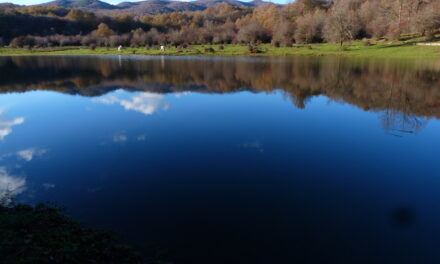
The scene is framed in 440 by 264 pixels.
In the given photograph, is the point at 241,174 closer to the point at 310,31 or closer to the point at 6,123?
the point at 6,123

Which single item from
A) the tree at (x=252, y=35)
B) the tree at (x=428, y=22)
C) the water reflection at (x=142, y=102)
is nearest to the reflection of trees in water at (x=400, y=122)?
the water reflection at (x=142, y=102)

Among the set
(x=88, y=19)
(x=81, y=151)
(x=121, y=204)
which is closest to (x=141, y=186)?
(x=121, y=204)

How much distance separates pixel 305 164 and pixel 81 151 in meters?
8.63

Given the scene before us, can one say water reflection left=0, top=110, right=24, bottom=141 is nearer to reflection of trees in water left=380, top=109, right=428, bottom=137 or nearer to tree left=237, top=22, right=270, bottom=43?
reflection of trees in water left=380, top=109, right=428, bottom=137

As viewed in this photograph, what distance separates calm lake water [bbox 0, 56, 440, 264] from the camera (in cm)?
734

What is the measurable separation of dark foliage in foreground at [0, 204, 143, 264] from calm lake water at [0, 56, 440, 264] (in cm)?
49

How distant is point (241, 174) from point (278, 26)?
296ft

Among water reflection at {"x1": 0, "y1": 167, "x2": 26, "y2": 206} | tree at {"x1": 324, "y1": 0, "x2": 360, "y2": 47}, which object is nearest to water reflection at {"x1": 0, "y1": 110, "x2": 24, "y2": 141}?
water reflection at {"x1": 0, "y1": 167, "x2": 26, "y2": 206}

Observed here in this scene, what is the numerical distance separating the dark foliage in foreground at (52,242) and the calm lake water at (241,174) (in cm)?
49

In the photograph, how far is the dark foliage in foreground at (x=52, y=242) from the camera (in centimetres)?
612

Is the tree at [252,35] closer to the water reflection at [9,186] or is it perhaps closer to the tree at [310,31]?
the tree at [310,31]

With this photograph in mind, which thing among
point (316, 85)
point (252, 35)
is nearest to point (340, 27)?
point (252, 35)

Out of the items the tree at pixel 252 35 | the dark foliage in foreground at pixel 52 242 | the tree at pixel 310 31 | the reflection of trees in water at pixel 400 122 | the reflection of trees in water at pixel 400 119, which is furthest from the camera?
the tree at pixel 252 35

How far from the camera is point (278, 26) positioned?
307 feet
